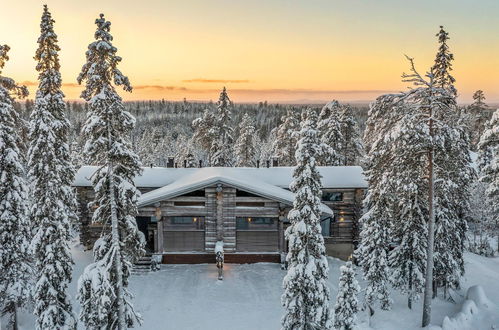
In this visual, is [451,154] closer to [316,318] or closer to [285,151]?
[316,318]

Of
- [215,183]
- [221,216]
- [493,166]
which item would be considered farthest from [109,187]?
[493,166]

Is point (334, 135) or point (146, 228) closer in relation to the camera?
point (146, 228)

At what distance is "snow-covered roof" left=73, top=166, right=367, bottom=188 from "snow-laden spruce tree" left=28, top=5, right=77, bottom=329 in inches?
462

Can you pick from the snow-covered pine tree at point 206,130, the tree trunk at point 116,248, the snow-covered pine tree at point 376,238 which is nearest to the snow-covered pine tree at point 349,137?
the snow-covered pine tree at point 206,130

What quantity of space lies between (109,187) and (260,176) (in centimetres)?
1812

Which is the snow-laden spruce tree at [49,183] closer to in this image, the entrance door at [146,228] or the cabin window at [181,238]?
the cabin window at [181,238]

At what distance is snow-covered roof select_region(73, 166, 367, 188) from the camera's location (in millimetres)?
29969

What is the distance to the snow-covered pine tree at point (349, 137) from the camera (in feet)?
153

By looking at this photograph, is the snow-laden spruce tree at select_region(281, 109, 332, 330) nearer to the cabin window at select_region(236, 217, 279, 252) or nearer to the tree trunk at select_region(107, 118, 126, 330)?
the tree trunk at select_region(107, 118, 126, 330)

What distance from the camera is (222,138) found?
154ft

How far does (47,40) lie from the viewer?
1761 centimetres

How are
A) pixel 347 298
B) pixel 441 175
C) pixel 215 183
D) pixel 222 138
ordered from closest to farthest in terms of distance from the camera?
pixel 347 298 < pixel 441 175 < pixel 215 183 < pixel 222 138

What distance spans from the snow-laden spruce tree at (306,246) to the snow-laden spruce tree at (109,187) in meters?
6.76

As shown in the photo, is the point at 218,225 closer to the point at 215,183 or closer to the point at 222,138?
the point at 215,183
